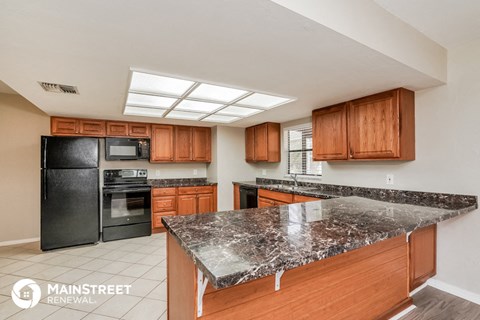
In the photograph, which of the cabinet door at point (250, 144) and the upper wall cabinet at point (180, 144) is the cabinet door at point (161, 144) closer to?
the upper wall cabinet at point (180, 144)

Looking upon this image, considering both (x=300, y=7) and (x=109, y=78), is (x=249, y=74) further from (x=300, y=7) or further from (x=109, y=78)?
(x=109, y=78)

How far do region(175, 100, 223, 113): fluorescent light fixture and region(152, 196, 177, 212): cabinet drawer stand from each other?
6.33ft

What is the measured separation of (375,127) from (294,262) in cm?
232

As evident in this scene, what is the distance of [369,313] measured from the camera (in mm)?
1689

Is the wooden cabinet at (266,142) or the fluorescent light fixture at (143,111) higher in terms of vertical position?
the fluorescent light fixture at (143,111)

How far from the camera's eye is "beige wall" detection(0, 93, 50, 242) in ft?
12.4

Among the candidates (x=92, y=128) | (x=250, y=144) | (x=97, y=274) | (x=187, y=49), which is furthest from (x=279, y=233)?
(x=92, y=128)

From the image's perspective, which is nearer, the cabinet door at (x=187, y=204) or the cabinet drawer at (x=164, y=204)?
the cabinet drawer at (x=164, y=204)

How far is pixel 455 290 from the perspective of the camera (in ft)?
7.49

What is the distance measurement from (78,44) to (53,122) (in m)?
2.94

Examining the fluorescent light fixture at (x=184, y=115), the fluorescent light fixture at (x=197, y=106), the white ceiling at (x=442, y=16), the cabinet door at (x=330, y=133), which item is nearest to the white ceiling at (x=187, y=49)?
the white ceiling at (x=442, y=16)

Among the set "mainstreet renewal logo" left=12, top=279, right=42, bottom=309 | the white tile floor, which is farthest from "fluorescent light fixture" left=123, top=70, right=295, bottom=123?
"mainstreet renewal logo" left=12, top=279, right=42, bottom=309

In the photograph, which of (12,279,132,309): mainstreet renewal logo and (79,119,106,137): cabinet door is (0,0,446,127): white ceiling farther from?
(12,279,132,309): mainstreet renewal logo

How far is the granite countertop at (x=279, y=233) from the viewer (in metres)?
0.91
